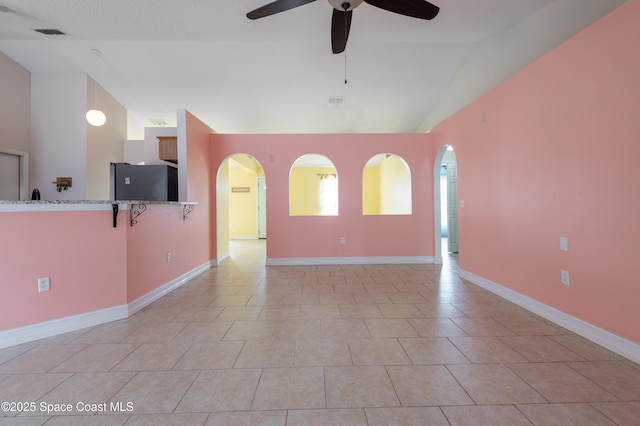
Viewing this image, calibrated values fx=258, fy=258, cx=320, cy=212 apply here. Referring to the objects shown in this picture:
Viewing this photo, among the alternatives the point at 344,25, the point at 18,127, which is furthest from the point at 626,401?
the point at 18,127

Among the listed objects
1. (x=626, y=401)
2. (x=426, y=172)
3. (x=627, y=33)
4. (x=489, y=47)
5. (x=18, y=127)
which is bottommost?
(x=626, y=401)

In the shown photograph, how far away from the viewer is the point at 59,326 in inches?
88.2

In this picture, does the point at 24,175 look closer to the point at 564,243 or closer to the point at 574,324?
the point at 564,243

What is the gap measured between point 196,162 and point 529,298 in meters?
4.83

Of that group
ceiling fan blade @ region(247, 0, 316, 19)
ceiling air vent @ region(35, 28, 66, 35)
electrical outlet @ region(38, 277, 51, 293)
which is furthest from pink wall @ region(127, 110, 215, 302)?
ceiling fan blade @ region(247, 0, 316, 19)

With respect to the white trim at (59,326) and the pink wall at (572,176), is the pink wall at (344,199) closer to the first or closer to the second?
the pink wall at (572,176)

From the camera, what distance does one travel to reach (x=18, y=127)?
464cm

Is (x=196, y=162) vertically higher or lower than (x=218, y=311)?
higher

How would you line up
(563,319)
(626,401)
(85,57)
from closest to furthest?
(626,401) < (563,319) < (85,57)

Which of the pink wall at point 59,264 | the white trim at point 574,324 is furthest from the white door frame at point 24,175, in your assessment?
the white trim at point 574,324

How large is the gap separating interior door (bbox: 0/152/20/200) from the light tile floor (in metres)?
4.21

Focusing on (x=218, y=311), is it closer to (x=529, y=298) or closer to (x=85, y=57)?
(x=529, y=298)

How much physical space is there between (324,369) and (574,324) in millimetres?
2230

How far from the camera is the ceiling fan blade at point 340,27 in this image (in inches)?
94.6
